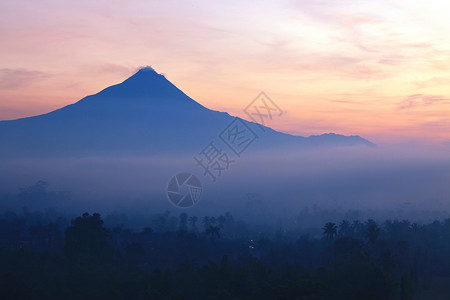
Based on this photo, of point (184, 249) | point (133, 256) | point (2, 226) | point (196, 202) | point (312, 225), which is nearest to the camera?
point (133, 256)

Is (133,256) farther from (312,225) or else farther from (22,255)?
(312,225)

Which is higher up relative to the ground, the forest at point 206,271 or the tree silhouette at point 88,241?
the tree silhouette at point 88,241

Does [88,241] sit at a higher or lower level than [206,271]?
higher

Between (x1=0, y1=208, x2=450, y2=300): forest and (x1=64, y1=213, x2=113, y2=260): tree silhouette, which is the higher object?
(x1=64, y1=213, x2=113, y2=260): tree silhouette

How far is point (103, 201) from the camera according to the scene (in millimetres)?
185125

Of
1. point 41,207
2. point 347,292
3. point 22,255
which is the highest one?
point 41,207

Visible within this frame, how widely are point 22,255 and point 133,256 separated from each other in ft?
45.6

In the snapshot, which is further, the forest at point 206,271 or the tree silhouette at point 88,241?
the tree silhouette at point 88,241

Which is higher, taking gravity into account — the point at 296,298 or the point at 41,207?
the point at 41,207

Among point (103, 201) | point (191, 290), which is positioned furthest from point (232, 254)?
point (103, 201)

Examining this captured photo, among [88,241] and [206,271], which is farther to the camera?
[88,241]

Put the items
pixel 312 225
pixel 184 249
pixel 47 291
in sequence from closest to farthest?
1. pixel 47 291
2. pixel 184 249
3. pixel 312 225

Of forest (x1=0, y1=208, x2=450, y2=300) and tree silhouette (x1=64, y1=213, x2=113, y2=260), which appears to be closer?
forest (x1=0, y1=208, x2=450, y2=300)

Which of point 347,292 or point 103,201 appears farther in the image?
point 103,201
